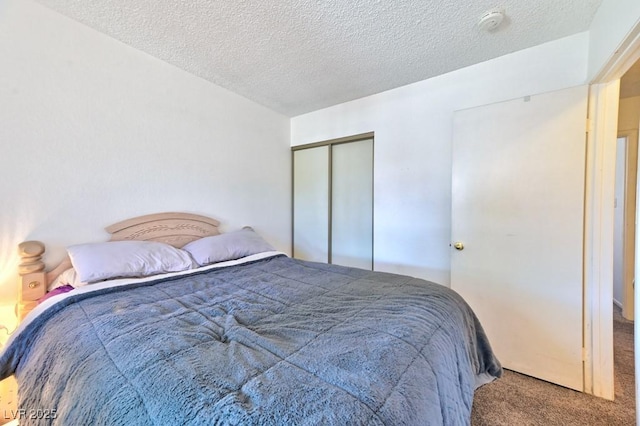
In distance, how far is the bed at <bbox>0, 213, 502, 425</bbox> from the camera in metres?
0.65

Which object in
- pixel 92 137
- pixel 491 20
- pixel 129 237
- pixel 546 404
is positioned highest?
pixel 491 20

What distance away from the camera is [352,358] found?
812 millimetres

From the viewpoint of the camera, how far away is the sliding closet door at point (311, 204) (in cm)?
324

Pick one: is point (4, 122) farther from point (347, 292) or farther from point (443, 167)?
point (443, 167)

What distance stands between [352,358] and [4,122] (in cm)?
229

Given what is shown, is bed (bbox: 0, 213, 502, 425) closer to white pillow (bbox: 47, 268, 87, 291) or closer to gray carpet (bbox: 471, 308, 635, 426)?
white pillow (bbox: 47, 268, 87, 291)

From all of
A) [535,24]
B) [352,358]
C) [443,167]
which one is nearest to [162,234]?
[352,358]

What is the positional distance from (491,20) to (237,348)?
2.30 meters

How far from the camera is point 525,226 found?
1895 millimetres

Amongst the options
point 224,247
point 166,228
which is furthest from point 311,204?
point 166,228

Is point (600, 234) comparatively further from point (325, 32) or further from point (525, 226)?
point (325, 32)

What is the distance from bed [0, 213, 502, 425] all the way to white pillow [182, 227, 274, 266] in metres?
0.29

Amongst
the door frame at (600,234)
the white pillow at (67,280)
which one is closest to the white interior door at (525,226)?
the door frame at (600,234)

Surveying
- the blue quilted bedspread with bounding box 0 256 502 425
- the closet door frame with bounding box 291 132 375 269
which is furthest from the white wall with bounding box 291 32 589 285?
the blue quilted bedspread with bounding box 0 256 502 425
